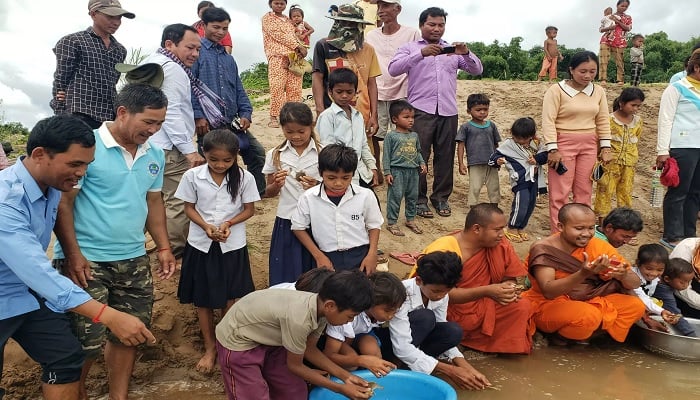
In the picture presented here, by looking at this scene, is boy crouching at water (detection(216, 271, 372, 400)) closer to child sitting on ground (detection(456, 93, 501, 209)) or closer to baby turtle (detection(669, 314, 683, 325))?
baby turtle (detection(669, 314, 683, 325))

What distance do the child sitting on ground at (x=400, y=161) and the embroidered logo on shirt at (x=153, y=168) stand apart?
239 cm

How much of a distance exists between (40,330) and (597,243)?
3574mm

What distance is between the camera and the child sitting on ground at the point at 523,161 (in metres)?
5.14

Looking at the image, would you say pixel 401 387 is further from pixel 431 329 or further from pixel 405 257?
pixel 405 257

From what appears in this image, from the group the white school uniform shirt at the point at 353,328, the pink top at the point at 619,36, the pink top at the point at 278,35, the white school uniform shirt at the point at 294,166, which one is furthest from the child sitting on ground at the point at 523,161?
the pink top at the point at 619,36

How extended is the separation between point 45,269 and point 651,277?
417cm

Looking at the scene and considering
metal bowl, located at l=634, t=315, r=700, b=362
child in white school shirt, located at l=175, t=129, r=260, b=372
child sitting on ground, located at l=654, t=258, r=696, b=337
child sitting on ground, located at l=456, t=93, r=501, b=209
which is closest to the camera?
child in white school shirt, located at l=175, t=129, r=260, b=372

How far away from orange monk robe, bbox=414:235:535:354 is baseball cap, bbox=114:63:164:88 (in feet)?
6.94

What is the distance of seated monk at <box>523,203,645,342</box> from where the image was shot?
3.80 meters

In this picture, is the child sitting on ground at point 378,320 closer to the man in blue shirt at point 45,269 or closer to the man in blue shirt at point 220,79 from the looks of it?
the man in blue shirt at point 45,269

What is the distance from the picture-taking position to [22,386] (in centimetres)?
323

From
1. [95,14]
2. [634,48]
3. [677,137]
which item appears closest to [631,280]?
[677,137]

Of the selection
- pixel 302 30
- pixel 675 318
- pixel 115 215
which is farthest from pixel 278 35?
pixel 675 318

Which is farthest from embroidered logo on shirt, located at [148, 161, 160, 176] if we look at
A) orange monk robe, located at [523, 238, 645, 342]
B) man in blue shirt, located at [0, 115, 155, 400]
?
orange monk robe, located at [523, 238, 645, 342]
